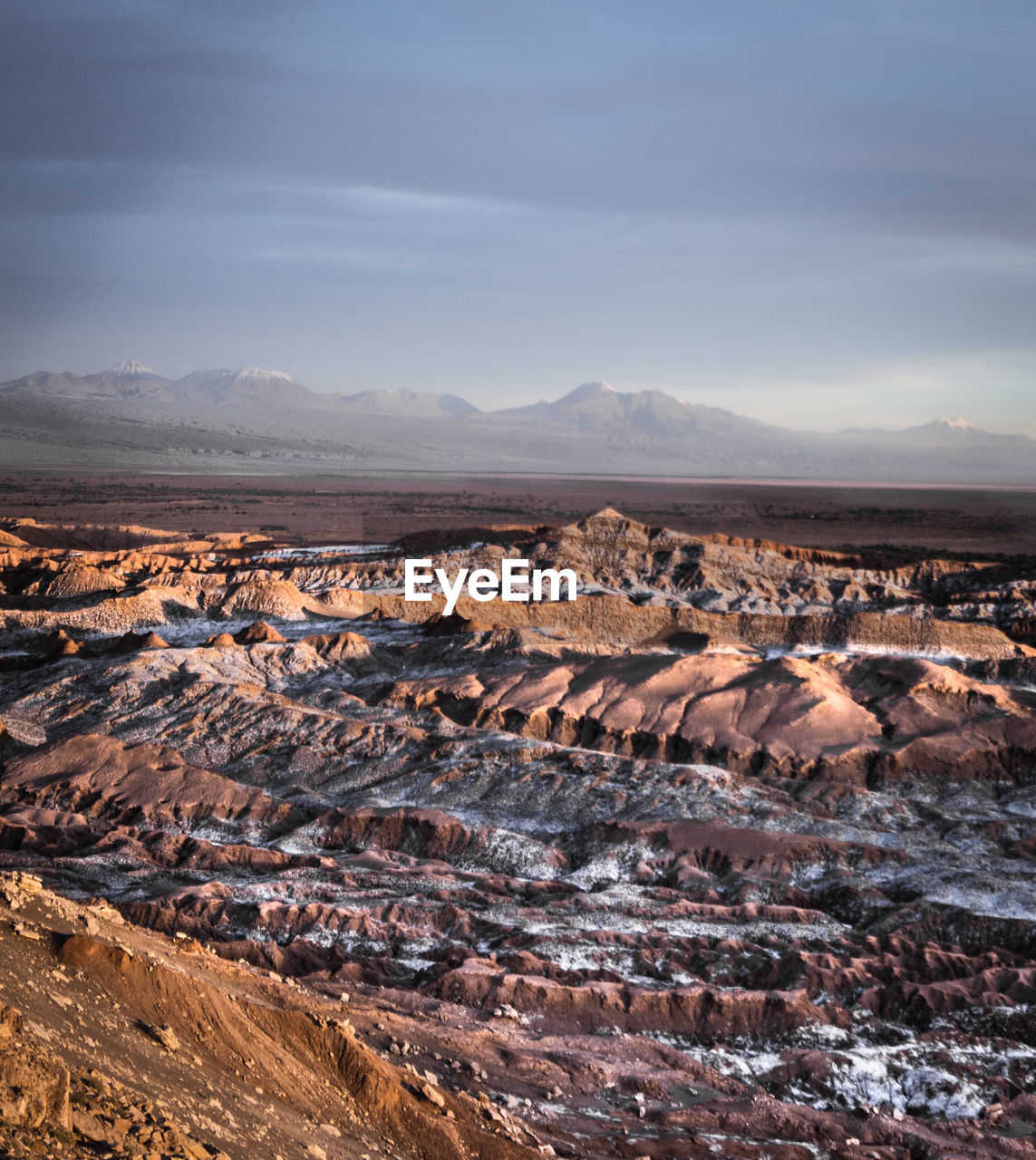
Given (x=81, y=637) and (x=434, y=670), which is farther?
(x=81, y=637)

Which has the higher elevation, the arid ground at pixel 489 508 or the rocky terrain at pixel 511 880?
the arid ground at pixel 489 508

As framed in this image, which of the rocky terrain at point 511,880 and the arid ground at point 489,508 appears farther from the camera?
the arid ground at point 489,508

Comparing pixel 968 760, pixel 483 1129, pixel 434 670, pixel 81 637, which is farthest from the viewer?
pixel 81 637

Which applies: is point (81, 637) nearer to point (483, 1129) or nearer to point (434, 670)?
point (434, 670)

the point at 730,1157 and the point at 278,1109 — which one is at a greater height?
the point at 278,1109

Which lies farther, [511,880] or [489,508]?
[489,508]

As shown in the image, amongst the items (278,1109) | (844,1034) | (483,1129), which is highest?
(278,1109)

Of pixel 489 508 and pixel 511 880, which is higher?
pixel 489 508

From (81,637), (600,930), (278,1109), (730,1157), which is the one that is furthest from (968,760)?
(81,637)
